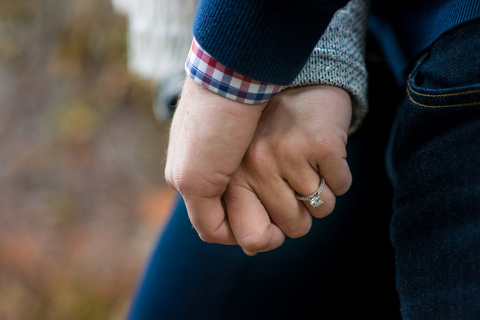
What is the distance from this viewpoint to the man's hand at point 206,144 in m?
0.48

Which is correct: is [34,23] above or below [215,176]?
below

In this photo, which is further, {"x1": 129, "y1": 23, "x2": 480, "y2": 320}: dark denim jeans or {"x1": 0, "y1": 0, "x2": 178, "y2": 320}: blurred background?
{"x1": 0, "y1": 0, "x2": 178, "y2": 320}: blurred background

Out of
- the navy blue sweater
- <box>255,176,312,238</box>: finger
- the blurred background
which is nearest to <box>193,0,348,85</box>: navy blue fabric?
the navy blue sweater

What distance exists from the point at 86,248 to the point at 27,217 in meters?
0.26

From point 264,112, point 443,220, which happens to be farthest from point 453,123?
point 264,112

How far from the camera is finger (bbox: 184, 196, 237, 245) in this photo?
0.52 meters

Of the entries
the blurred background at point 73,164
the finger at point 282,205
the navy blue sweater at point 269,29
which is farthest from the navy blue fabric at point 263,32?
the blurred background at point 73,164

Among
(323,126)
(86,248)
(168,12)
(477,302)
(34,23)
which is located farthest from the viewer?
(34,23)

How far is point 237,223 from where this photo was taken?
1.73 ft

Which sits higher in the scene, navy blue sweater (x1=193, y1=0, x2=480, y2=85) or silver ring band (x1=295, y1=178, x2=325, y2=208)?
navy blue sweater (x1=193, y1=0, x2=480, y2=85)

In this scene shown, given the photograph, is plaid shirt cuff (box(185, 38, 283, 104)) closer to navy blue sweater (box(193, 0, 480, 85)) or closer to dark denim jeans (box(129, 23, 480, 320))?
navy blue sweater (box(193, 0, 480, 85))

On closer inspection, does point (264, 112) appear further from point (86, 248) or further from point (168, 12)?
point (86, 248)

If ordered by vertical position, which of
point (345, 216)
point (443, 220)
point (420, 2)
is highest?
point (420, 2)

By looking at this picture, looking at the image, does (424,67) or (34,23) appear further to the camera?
(34,23)
